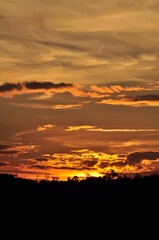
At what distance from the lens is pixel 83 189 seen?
148 m

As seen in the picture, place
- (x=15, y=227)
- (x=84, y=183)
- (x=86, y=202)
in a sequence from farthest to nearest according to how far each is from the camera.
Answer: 1. (x=84, y=183)
2. (x=86, y=202)
3. (x=15, y=227)

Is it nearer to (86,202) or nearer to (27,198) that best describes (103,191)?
(86,202)

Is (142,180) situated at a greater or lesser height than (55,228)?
greater

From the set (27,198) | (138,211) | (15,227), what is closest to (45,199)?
(27,198)

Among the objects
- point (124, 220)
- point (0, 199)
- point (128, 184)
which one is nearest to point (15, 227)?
point (0, 199)

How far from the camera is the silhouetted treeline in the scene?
14275 cm

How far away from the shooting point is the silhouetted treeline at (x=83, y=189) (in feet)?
468

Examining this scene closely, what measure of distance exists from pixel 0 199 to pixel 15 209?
8685 mm

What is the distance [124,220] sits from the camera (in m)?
135

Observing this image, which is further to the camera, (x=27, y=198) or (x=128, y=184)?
(x=128, y=184)

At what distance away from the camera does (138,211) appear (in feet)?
453

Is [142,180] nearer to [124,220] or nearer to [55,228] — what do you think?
[124,220]

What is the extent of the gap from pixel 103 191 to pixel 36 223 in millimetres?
21969

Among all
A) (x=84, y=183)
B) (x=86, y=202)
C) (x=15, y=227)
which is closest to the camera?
(x=15, y=227)
